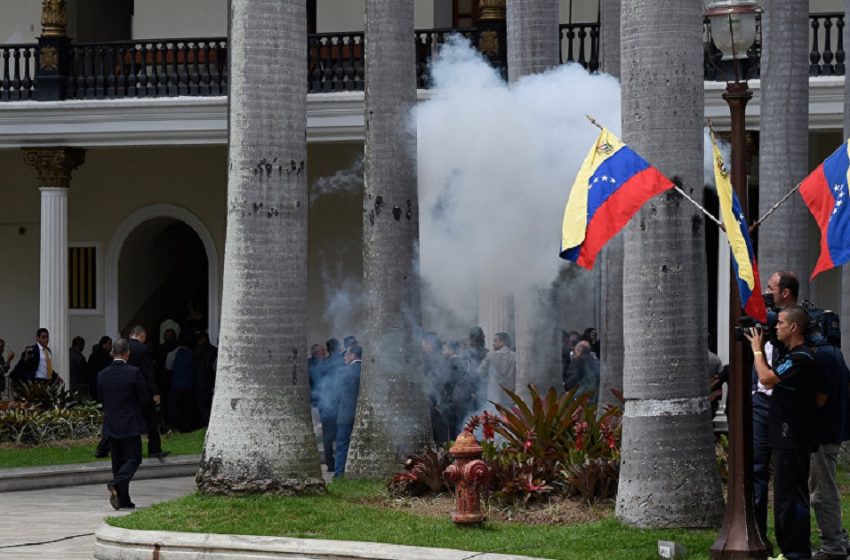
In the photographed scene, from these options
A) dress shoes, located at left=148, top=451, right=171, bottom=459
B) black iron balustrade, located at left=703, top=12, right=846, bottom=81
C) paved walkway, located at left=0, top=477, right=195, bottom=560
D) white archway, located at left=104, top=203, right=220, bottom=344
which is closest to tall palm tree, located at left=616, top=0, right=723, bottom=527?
paved walkway, located at left=0, top=477, right=195, bottom=560

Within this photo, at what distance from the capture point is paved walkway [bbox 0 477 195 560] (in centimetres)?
1320

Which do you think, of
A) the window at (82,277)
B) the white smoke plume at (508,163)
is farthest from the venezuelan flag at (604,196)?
the window at (82,277)

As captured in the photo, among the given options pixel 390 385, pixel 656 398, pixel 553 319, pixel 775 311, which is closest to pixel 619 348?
pixel 553 319

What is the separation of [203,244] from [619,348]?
15.4 meters

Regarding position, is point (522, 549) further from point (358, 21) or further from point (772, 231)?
point (358, 21)

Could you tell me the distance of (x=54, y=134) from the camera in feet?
86.9

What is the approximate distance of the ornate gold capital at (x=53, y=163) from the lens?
87.6 ft

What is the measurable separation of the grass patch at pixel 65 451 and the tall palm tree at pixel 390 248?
5.30 metres

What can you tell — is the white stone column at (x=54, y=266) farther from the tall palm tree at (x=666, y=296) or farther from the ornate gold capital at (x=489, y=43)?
the tall palm tree at (x=666, y=296)

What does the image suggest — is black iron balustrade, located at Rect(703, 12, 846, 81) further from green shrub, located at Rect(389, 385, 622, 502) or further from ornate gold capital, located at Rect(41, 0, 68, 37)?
ornate gold capital, located at Rect(41, 0, 68, 37)

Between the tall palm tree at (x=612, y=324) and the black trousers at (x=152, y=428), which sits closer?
the tall palm tree at (x=612, y=324)

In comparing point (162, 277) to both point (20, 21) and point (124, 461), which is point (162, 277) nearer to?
point (20, 21)

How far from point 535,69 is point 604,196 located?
6555mm

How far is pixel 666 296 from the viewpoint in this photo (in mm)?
12102
